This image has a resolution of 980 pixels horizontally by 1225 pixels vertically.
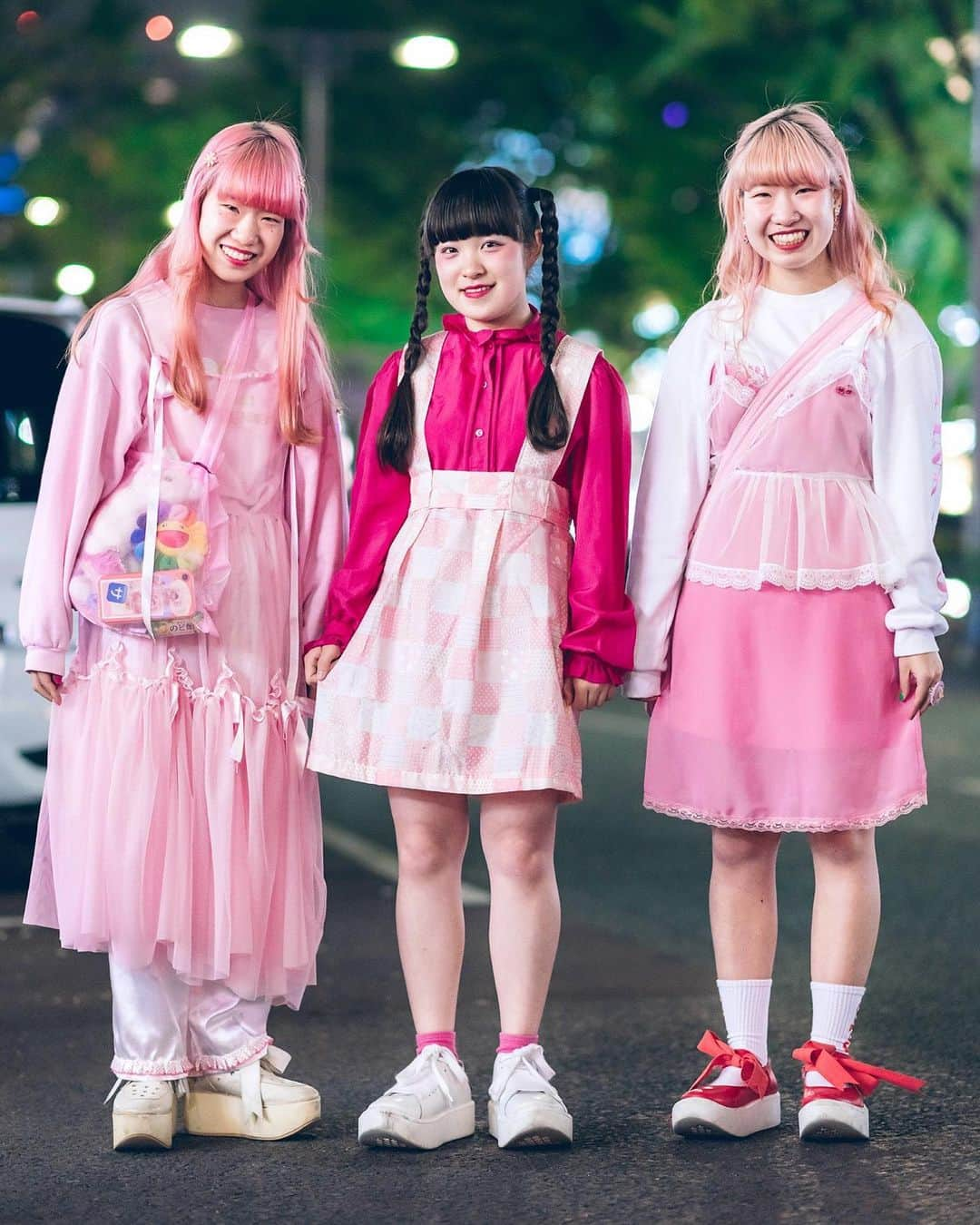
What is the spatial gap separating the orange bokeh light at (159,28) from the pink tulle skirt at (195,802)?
34314 millimetres

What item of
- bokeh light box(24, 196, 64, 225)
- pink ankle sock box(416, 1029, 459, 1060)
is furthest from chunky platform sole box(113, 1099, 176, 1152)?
bokeh light box(24, 196, 64, 225)

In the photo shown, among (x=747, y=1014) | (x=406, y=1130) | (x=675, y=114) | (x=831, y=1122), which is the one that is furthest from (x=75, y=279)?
(x=831, y=1122)

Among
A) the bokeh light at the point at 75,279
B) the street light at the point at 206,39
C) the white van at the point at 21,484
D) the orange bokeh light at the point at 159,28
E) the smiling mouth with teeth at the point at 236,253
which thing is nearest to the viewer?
the smiling mouth with teeth at the point at 236,253

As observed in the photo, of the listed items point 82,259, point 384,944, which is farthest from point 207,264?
point 82,259

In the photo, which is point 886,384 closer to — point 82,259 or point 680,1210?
point 680,1210

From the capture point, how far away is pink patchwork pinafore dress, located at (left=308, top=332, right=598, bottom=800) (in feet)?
14.1

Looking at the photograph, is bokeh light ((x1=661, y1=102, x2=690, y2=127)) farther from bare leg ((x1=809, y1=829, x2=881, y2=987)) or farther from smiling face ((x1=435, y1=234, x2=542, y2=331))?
bare leg ((x1=809, y1=829, x2=881, y2=987))

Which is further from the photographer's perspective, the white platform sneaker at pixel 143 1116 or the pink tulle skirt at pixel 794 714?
the pink tulle skirt at pixel 794 714

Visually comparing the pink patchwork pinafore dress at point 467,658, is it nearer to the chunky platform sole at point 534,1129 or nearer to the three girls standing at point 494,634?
the three girls standing at point 494,634

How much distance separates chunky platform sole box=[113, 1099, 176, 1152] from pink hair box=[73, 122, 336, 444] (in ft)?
4.84

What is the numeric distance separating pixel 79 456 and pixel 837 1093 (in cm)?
210

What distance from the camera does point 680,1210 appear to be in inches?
152

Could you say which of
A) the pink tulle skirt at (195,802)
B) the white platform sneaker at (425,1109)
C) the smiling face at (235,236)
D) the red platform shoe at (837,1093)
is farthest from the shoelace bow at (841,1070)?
the smiling face at (235,236)

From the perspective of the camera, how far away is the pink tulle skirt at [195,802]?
4.34 m
